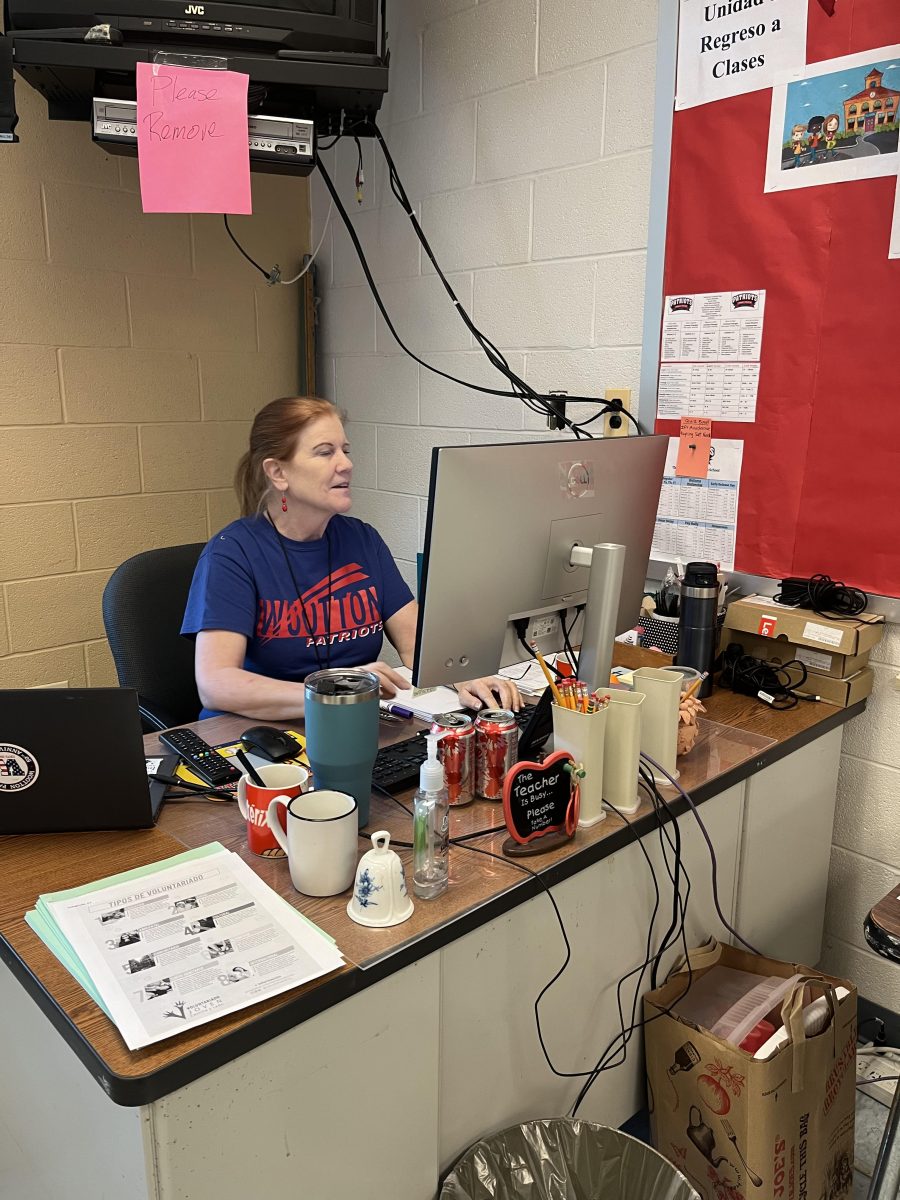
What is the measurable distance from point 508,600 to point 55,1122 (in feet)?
2.96

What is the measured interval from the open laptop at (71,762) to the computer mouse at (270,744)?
0.68ft

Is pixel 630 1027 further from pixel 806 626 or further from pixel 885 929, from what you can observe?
pixel 806 626

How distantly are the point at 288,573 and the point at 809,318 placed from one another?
47.7 inches

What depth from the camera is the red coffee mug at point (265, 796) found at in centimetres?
119

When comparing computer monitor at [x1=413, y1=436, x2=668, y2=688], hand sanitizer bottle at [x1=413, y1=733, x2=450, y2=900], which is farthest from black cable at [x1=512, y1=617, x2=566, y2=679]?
hand sanitizer bottle at [x1=413, y1=733, x2=450, y2=900]

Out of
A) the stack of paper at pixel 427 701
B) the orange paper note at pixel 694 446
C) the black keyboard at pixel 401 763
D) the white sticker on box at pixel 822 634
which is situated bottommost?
the black keyboard at pixel 401 763

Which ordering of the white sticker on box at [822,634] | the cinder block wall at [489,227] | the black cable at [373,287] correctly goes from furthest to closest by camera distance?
the black cable at [373,287], the cinder block wall at [489,227], the white sticker on box at [822,634]

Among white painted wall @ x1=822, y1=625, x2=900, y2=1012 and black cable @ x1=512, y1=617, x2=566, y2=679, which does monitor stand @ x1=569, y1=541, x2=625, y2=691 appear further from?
white painted wall @ x1=822, y1=625, x2=900, y2=1012

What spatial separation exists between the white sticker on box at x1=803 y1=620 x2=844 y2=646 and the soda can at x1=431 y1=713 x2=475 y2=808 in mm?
806

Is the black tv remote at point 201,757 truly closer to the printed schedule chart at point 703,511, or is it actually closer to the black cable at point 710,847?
the black cable at point 710,847

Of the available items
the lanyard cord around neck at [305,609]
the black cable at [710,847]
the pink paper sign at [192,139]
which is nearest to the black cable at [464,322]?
the pink paper sign at [192,139]

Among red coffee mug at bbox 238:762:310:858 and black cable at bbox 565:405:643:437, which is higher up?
black cable at bbox 565:405:643:437

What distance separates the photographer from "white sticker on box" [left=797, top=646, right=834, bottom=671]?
1.82 meters

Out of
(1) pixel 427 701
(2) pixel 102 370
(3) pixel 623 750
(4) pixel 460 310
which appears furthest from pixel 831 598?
(2) pixel 102 370
